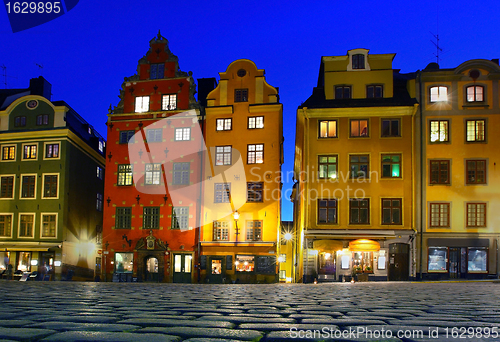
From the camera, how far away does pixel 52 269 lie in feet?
126

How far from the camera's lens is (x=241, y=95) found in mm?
38281

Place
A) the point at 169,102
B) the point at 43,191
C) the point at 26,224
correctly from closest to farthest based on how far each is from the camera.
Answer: the point at 169,102 < the point at 26,224 < the point at 43,191

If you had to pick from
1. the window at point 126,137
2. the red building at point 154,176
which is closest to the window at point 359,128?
the red building at point 154,176

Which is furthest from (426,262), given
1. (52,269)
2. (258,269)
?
(52,269)

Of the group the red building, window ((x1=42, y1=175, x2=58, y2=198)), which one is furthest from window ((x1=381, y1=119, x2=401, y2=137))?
window ((x1=42, y1=175, x2=58, y2=198))


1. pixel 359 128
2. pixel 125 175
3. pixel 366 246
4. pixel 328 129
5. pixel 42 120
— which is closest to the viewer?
pixel 366 246

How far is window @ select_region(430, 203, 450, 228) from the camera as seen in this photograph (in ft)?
110

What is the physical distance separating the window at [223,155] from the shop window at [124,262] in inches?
404

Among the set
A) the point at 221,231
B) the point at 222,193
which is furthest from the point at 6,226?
the point at 222,193

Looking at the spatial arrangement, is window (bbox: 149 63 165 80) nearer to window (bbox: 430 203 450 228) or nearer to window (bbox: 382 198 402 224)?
window (bbox: 382 198 402 224)

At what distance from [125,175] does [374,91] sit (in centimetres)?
2089

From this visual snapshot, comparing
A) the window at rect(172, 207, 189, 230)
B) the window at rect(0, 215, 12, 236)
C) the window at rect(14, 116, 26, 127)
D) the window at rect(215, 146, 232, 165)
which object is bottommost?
the window at rect(0, 215, 12, 236)

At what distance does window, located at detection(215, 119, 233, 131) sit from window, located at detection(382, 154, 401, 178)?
1212cm

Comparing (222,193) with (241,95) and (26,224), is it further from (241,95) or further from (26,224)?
(26,224)
